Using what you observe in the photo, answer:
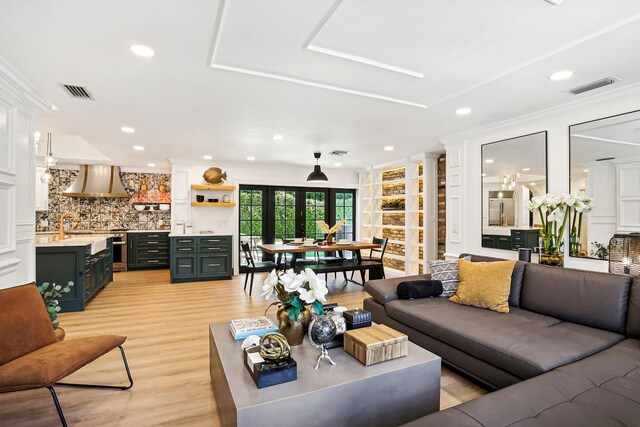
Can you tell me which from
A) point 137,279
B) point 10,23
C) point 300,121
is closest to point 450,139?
point 300,121

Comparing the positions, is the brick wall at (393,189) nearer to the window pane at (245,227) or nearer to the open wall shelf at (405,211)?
the open wall shelf at (405,211)

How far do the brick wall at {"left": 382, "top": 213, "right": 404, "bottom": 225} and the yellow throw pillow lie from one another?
13.1 feet

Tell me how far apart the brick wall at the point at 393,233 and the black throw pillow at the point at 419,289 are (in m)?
3.81

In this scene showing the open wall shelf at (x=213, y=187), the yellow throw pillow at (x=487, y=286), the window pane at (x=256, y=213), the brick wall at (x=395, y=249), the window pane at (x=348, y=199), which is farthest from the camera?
the window pane at (x=348, y=199)

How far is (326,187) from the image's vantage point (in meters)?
8.02

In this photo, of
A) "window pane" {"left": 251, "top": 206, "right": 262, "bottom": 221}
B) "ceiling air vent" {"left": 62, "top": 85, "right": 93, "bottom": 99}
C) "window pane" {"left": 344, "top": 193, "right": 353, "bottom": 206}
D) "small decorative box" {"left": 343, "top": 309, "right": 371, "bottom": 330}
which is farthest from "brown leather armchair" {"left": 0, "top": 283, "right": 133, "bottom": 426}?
"window pane" {"left": 344, "top": 193, "right": 353, "bottom": 206}

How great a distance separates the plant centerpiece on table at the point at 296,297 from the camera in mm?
1951

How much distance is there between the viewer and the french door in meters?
7.43

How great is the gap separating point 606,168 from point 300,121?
3113 millimetres

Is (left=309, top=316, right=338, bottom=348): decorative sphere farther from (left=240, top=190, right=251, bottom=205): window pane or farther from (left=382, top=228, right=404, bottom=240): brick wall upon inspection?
(left=240, top=190, right=251, bottom=205): window pane

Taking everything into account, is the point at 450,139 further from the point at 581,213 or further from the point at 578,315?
the point at 578,315

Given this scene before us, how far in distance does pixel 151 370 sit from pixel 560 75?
13.3 feet

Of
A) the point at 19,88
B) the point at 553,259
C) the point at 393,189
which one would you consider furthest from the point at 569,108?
the point at 19,88

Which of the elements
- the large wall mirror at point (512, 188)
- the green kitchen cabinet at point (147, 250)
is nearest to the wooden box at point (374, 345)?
the large wall mirror at point (512, 188)
